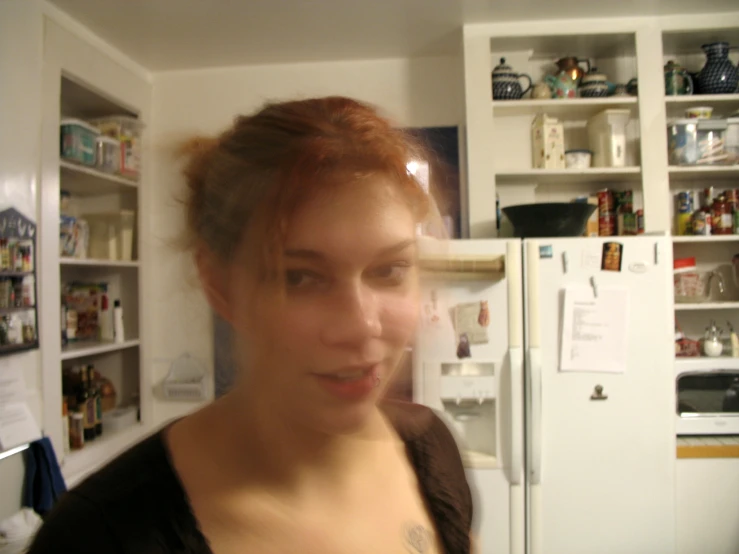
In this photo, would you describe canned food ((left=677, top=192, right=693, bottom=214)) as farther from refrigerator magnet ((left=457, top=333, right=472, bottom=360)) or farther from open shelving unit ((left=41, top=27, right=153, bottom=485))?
open shelving unit ((left=41, top=27, right=153, bottom=485))

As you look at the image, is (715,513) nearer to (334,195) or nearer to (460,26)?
(460,26)

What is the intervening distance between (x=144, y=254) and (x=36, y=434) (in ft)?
2.79

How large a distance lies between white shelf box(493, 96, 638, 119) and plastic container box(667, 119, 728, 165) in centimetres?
16

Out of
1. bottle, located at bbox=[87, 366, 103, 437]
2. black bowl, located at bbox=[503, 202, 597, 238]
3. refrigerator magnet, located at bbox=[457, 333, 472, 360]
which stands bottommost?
bottle, located at bbox=[87, 366, 103, 437]

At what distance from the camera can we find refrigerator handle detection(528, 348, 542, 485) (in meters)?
1.18

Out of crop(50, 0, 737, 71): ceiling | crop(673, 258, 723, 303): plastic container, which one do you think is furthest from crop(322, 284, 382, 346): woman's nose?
crop(673, 258, 723, 303): plastic container

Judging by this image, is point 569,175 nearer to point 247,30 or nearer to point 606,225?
point 606,225

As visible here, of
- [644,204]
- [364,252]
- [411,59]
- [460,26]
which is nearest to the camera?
[364,252]

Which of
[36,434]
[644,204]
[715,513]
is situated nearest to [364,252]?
[36,434]

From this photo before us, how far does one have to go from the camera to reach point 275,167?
0.21 metres

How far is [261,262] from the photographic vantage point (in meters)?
0.20

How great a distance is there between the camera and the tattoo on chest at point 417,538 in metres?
0.26

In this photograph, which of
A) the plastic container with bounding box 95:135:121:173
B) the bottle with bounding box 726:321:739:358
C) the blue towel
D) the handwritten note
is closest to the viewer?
the plastic container with bounding box 95:135:121:173

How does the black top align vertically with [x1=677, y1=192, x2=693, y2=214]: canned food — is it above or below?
below
